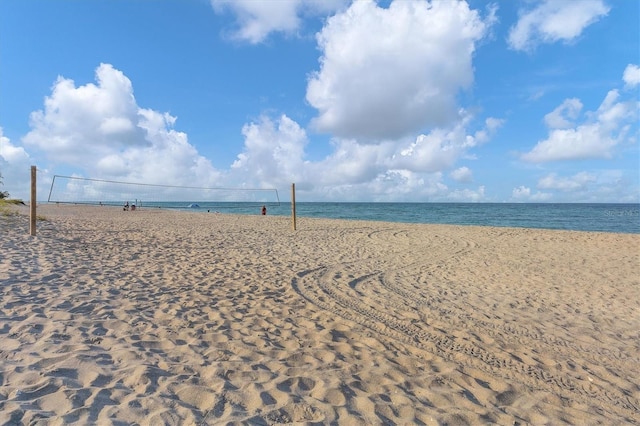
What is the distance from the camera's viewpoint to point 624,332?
15.2 ft

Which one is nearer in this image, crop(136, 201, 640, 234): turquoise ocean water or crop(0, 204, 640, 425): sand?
crop(0, 204, 640, 425): sand

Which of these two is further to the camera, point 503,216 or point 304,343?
point 503,216

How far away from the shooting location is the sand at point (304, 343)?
2473mm

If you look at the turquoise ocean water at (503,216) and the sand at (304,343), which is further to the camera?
the turquoise ocean water at (503,216)

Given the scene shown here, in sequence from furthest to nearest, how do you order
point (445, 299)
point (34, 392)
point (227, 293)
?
point (445, 299) < point (227, 293) < point (34, 392)

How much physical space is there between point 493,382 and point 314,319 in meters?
2.03

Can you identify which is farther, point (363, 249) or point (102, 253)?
point (363, 249)

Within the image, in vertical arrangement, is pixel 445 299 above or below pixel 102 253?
below

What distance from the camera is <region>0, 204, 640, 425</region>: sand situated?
2.47 m

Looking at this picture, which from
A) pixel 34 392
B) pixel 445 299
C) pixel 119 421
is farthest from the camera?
pixel 445 299

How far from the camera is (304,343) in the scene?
3633 mm

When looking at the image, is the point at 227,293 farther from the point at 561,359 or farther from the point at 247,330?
the point at 561,359

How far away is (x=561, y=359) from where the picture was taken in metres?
3.72

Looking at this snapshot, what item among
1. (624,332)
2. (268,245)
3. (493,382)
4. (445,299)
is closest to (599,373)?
(493,382)
